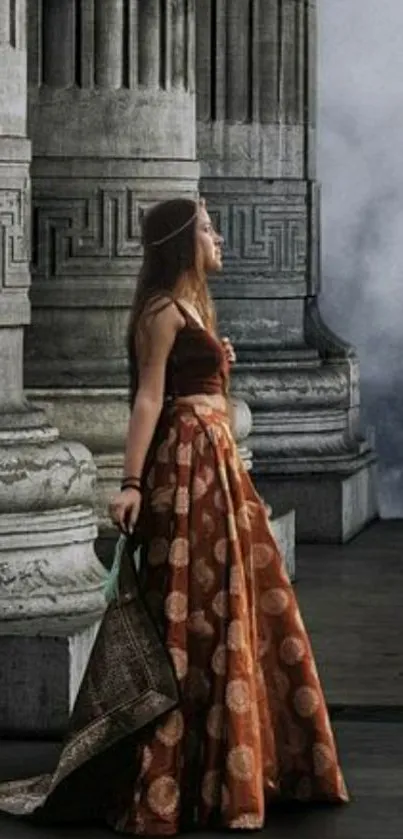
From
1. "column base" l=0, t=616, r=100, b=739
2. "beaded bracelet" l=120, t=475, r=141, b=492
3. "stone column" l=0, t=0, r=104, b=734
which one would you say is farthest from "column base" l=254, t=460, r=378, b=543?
"beaded bracelet" l=120, t=475, r=141, b=492

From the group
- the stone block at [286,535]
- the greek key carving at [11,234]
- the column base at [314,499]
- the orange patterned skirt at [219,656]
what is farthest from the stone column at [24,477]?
the column base at [314,499]

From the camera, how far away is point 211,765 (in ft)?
40.6

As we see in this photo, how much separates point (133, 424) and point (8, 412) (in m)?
2.35

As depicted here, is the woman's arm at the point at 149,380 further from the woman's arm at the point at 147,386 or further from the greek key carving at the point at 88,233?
the greek key carving at the point at 88,233

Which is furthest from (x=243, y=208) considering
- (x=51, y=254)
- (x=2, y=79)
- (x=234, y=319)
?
(x=2, y=79)

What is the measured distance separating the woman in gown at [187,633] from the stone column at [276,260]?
9109mm

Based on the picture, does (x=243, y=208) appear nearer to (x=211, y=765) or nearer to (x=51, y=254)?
(x=51, y=254)

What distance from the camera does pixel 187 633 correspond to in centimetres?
1243

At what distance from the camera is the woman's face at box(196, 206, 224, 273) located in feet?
41.4

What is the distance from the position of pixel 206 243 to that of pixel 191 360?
1.26ft

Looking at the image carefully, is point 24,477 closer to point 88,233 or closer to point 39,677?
point 39,677

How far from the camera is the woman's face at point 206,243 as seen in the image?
12625 mm

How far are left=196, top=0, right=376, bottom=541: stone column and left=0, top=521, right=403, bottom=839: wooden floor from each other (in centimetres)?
43

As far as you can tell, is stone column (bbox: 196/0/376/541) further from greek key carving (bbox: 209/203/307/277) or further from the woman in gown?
the woman in gown
